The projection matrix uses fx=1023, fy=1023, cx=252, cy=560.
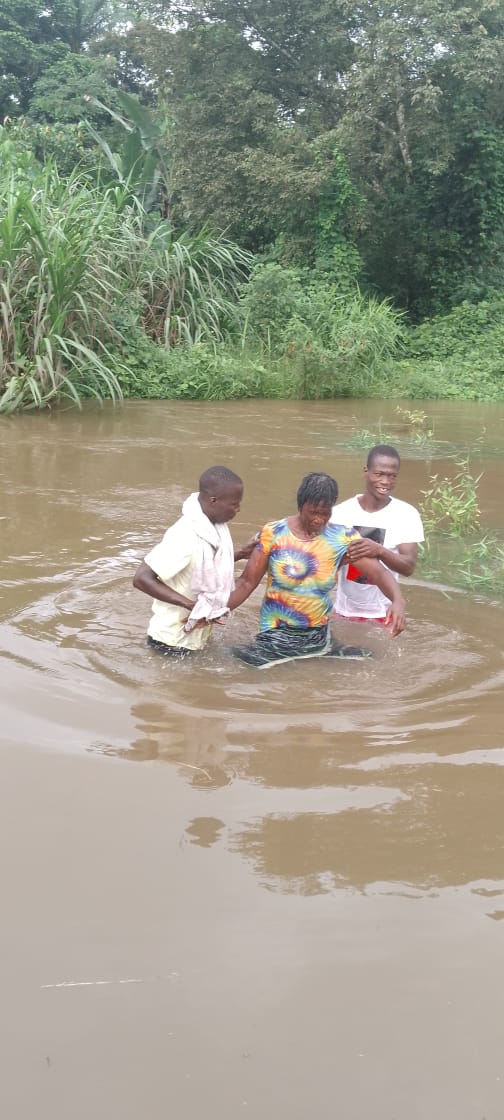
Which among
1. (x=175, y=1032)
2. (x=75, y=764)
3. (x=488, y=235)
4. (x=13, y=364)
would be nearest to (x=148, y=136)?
(x=488, y=235)

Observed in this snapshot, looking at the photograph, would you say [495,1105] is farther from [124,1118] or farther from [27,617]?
[27,617]

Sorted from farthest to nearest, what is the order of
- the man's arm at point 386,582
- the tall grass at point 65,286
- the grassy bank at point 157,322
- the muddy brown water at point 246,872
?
the grassy bank at point 157,322 → the tall grass at point 65,286 → the man's arm at point 386,582 → the muddy brown water at point 246,872

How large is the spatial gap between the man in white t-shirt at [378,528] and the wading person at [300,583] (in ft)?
0.84

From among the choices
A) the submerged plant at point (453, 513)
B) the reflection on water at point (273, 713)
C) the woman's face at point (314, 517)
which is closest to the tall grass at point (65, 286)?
the reflection on water at point (273, 713)

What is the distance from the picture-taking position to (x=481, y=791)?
2.91m

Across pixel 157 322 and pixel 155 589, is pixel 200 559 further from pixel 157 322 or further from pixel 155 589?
pixel 157 322

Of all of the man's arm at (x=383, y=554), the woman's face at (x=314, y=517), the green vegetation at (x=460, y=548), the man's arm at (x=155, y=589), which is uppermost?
the woman's face at (x=314, y=517)

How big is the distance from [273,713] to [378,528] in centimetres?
129

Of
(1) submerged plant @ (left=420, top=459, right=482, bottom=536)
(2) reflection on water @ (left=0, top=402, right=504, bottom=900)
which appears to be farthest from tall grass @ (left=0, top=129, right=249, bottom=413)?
(1) submerged plant @ (left=420, top=459, right=482, bottom=536)

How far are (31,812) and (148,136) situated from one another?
16.8 m

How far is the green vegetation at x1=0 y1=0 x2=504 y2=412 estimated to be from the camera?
10758mm

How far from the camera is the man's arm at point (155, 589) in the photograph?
3914 millimetres

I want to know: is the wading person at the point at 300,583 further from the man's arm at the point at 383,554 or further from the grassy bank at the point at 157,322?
the grassy bank at the point at 157,322

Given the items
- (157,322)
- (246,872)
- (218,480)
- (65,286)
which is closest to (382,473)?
(218,480)
